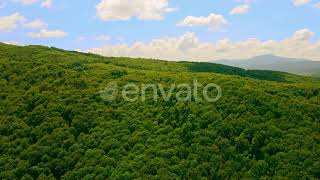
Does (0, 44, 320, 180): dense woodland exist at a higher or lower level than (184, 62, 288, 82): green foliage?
lower

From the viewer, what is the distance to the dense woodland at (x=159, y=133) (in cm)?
4338

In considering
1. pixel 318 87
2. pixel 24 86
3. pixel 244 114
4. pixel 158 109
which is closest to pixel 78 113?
pixel 158 109

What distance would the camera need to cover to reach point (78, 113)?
5653 cm

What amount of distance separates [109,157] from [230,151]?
Result: 11.4 metres

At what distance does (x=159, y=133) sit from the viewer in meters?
50.4

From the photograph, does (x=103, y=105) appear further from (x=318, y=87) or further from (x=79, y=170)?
(x=318, y=87)

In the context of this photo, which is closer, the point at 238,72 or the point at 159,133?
the point at 159,133

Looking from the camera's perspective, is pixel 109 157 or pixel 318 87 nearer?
pixel 109 157

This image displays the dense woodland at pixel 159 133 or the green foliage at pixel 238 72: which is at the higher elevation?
the green foliage at pixel 238 72

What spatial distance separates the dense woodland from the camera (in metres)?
43.4

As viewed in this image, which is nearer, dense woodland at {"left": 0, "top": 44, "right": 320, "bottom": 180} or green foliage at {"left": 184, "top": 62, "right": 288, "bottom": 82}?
dense woodland at {"left": 0, "top": 44, "right": 320, "bottom": 180}

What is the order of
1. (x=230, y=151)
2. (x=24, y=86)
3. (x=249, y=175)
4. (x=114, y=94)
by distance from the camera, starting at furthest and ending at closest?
(x=24, y=86), (x=114, y=94), (x=230, y=151), (x=249, y=175)

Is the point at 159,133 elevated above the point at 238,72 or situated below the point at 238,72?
below

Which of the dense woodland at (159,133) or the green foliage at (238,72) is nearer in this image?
the dense woodland at (159,133)
